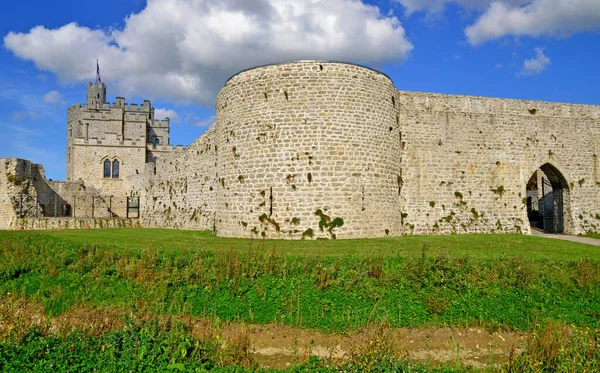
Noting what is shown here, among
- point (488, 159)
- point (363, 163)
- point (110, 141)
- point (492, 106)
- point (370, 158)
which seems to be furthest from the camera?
point (110, 141)

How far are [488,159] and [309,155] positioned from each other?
10156 mm

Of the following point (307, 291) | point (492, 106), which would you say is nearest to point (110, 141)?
point (492, 106)

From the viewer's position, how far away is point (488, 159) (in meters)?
21.9

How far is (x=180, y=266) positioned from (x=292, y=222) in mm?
6202

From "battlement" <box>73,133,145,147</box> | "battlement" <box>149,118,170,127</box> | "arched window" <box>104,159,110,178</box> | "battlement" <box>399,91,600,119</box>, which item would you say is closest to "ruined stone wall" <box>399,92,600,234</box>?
"battlement" <box>399,91,600,119</box>

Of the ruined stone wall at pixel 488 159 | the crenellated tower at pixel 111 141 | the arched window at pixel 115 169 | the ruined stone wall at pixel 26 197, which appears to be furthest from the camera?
the arched window at pixel 115 169

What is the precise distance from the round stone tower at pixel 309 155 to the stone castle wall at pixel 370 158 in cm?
4

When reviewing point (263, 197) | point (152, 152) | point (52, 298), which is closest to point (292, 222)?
point (263, 197)

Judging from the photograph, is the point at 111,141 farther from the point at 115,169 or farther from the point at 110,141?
the point at 115,169

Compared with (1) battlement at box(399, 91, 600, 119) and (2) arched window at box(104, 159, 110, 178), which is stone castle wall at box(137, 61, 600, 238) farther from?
(2) arched window at box(104, 159, 110, 178)

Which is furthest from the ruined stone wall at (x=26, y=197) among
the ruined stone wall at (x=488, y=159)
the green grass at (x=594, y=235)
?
the green grass at (x=594, y=235)

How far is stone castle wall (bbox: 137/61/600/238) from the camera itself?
Result: 672 inches

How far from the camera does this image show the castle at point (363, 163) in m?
17.1

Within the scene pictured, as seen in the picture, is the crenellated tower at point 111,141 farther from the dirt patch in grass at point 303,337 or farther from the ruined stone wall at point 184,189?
the dirt patch in grass at point 303,337
